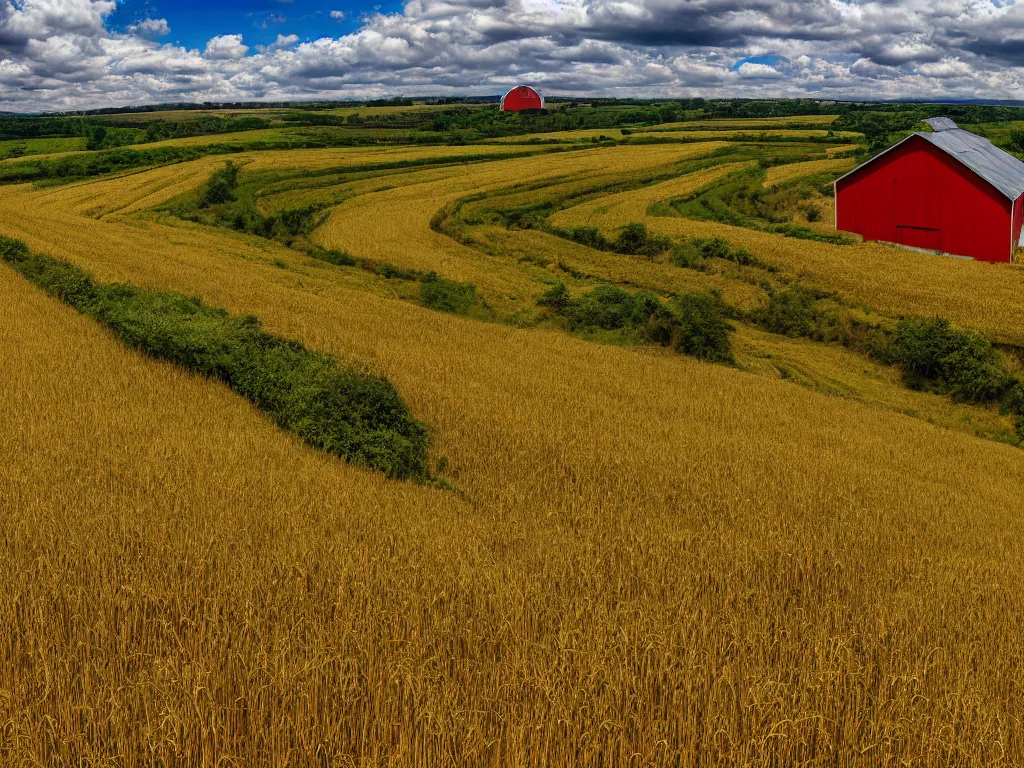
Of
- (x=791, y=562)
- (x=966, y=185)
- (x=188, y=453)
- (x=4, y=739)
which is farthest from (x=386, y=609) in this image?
(x=966, y=185)

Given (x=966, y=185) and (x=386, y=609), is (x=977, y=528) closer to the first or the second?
(x=386, y=609)

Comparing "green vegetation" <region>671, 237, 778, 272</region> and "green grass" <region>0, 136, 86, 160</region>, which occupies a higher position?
"green grass" <region>0, 136, 86, 160</region>

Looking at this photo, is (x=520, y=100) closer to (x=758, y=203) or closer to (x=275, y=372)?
(x=758, y=203)

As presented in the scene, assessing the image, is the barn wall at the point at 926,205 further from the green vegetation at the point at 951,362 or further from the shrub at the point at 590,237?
the green vegetation at the point at 951,362

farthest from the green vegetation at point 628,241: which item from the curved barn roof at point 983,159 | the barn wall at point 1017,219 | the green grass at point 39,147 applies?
the green grass at point 39,147

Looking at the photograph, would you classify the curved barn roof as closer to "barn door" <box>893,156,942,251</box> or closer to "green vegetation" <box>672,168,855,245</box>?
"barn door" <box>893,156,942,251</box>

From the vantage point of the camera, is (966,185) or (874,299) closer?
(874,299)

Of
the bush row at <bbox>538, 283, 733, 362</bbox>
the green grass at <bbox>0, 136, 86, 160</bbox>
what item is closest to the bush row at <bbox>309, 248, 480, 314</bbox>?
the bush row at <bbox>538, 283, 733, 362</bbox>
